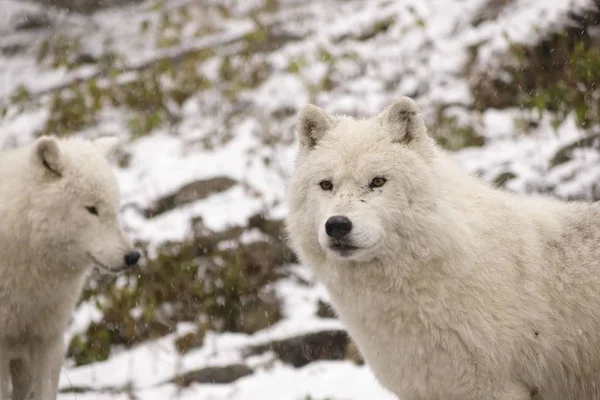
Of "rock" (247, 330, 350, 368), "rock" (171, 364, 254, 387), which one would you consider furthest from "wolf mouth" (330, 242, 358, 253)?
"rock" (247, 330, 350, 368)

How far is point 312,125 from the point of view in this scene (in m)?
4.02

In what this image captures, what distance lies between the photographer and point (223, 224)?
7.96m

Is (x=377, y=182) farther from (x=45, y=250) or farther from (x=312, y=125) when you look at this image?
(x=45, y=250)

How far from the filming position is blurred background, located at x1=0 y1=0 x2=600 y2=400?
6480 millimetres

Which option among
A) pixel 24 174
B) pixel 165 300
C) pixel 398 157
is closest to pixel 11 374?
pixel 24 174

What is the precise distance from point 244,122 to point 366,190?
7437mm

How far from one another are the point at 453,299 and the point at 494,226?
1.72 feet

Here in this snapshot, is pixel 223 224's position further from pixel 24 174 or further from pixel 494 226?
pixel 494 226

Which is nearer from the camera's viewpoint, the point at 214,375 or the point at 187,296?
the point at 214,375

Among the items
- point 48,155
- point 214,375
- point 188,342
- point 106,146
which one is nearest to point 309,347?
point 214,375

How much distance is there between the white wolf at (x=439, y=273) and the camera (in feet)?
11.3

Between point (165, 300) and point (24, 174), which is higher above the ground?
point (24, 174)

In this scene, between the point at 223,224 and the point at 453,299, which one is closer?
the point at 453,299

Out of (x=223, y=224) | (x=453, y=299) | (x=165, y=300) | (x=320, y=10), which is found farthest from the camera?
(x=320, y=10)
